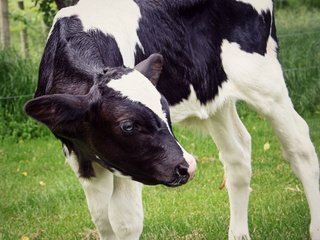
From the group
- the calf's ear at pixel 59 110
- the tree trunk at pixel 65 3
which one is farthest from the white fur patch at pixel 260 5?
the calf's ear at pixel 59 110

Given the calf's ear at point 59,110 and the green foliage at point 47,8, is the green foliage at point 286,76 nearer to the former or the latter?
the green foliage at point 47,8

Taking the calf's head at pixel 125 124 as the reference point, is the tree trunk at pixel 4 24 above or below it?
below

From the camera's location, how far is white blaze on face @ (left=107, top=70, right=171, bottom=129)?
3426 millimetres

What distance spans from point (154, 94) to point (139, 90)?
7cm

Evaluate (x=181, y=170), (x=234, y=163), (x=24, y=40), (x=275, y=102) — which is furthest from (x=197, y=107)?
(x=24, y=40)

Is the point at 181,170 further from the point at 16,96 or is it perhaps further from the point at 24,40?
the point at 24,40

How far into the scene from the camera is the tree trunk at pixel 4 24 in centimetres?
1002

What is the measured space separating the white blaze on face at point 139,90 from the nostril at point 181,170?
0.64 feet

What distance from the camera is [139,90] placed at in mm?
3455

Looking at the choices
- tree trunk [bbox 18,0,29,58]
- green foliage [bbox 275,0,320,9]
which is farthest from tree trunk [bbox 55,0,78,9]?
green foliage [bbox 275,0,320,9]

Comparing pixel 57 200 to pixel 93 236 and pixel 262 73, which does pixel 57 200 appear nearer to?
pixel 93 236

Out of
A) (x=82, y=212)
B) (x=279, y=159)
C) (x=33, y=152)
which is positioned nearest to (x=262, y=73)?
(x=82, y=212)

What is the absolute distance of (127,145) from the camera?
137 inches

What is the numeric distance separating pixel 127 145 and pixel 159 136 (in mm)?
149
